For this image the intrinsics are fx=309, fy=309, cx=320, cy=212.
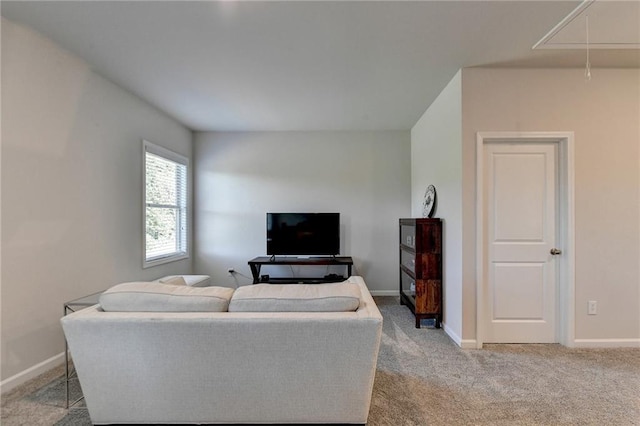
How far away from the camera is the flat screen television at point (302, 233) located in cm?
455

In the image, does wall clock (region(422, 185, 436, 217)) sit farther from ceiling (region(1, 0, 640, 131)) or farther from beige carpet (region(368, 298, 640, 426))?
beige carpet (region(368, 298, 640, 426))

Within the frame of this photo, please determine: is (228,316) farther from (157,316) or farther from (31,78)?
(31,78)

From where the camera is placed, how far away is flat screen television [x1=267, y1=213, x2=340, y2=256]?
4551mm

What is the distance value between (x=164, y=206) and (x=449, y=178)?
11.6 ft

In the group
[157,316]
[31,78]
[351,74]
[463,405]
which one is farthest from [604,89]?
[31,78]

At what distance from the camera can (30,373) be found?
2238mm

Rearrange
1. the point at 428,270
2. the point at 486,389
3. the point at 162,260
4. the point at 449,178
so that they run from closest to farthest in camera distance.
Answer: the point at 486,389
the point at 449,178
the point at 428,270
the point at 162,260

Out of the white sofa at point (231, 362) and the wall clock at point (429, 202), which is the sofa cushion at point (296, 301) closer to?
the white sofa at point (231, 362)

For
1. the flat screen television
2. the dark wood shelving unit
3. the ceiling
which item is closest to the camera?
the ceiling

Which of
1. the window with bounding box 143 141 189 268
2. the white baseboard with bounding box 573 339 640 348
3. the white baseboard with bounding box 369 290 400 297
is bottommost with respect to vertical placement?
the white baseboard with bounding box 369 290 400 297

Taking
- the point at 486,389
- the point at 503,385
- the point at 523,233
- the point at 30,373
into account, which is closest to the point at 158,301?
the point at 30,373

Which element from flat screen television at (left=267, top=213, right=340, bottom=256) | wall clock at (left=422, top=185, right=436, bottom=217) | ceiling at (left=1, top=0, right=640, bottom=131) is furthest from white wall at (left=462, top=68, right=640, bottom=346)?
flat screen television at (left=267, top=213, right=340, bottom=256)

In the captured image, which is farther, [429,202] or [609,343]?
[429,202]

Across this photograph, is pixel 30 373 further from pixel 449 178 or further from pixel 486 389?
pixel 449 178
